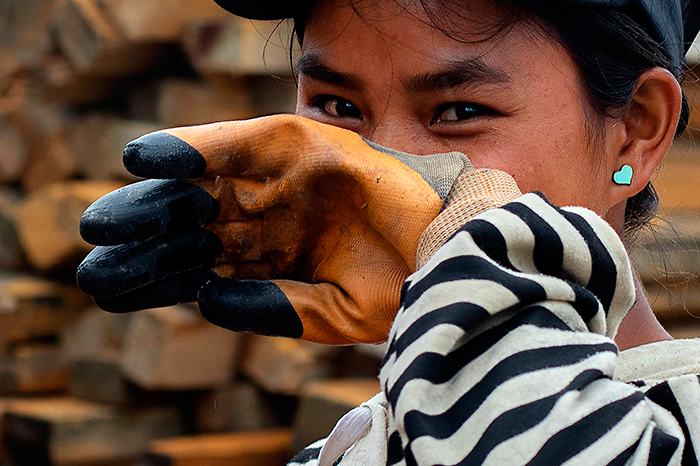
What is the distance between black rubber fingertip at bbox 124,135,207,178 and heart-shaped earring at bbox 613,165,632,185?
1.69ft

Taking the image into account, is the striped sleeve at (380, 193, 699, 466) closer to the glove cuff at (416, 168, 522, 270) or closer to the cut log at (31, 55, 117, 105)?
the glove cuff at (416, 168, 522, 270)

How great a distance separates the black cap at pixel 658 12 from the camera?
0.97 meters

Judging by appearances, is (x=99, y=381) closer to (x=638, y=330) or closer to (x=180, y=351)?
(x=180, y=351)

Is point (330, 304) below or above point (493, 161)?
below

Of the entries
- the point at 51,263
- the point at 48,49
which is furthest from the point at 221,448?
the point at 48,49

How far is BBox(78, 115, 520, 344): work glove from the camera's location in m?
0.80

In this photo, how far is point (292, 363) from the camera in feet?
8.43

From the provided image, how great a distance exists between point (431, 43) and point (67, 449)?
8.14ft

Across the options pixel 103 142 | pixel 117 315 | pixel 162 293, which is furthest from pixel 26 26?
pixel 162 293

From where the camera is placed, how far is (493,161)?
0.90m

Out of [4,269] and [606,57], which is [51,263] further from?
[606,57]

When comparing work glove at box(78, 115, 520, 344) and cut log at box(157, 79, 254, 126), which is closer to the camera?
work glove at box(78, 115, 520, 344)

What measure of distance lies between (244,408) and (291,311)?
2001mm

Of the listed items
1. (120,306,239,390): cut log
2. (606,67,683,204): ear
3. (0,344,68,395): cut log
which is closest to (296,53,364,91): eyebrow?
(606,67,683,204): ear
